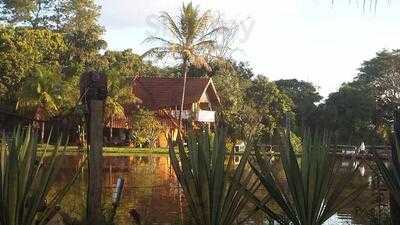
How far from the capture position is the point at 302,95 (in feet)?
177

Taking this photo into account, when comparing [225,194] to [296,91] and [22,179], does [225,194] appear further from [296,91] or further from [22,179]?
[296,91]

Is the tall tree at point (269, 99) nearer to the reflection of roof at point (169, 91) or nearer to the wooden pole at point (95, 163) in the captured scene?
the reflection of roof at point (169, 91)

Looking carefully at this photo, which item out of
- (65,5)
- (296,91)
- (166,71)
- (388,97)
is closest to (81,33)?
(65,5)

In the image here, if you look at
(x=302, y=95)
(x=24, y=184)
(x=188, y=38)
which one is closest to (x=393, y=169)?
(x=24, y=184)

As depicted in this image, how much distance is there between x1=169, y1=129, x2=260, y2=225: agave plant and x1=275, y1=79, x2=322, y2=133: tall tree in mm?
42393

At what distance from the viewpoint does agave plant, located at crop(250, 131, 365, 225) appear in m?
4.55

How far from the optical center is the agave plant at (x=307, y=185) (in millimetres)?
4551

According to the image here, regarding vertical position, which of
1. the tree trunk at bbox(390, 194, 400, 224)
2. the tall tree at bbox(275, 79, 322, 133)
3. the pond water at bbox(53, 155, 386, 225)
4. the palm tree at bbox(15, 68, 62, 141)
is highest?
the tall tree at bbox(275, 79, 322, 133)

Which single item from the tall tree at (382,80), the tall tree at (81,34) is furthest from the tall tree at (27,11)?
the tall tree at (382,80)

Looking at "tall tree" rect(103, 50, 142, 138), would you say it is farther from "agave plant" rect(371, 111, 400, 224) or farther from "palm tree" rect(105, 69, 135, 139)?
"agave plant" rect(371, 111, 400, 224)

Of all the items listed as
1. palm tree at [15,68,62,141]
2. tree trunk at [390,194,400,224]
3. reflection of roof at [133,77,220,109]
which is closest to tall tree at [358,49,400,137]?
reflection of roof at [133,77,220,109]

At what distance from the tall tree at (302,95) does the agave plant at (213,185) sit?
1669 inches

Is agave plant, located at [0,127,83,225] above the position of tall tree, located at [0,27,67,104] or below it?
below

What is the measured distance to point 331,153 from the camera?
4699mm
